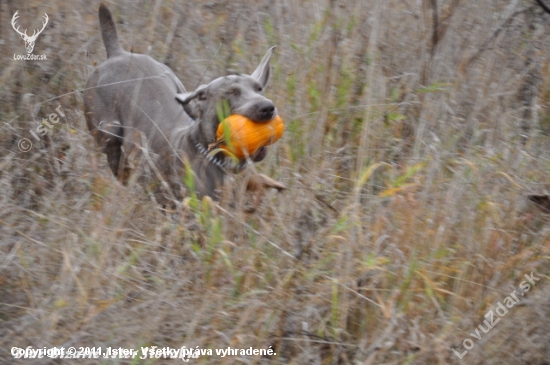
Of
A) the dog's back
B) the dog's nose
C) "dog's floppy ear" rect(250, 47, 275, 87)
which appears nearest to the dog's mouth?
the dog's nose

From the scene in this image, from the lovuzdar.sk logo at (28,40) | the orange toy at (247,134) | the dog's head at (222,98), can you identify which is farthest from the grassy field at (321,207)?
the dog's head at (222,98)

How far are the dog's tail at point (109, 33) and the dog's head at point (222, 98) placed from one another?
117cm

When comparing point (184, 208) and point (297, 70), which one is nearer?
point (184, 208)

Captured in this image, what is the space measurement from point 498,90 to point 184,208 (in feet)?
8.52

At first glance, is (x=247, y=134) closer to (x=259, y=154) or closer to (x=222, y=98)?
(x=259, y=154)

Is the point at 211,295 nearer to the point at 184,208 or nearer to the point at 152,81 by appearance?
the point at 184,208

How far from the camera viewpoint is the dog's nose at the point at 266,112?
4492 mm

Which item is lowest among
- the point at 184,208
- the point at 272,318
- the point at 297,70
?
the point at 272,318

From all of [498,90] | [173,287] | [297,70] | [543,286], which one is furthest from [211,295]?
[498,90]

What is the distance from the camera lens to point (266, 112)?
14.8 feet

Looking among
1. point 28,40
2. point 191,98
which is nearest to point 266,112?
point 191,98

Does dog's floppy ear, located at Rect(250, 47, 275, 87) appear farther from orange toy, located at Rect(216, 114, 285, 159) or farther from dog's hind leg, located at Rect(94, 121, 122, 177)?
dog's hind leg, located at Rect(94, 121, 122, 177)

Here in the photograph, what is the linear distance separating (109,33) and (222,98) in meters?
1.53

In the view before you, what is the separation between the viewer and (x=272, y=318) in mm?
3609
